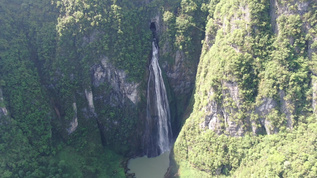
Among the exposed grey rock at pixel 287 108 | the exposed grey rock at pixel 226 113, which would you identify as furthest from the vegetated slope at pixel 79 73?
the exposed grey rock at pixel 287 108

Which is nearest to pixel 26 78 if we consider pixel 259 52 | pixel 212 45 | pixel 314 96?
pixel 212 45

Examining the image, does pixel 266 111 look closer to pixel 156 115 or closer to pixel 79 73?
pixel 156 115

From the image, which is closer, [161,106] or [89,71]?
[89,71]

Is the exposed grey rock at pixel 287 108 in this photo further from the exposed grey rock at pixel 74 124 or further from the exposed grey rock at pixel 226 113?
the exposed grey rock at pixel 74 124

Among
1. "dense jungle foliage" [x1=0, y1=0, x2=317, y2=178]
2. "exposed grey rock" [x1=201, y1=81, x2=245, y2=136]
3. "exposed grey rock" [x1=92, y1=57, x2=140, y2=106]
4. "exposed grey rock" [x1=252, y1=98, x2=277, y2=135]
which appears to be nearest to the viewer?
"dense jungle foliage" [x1=0, y1=0, x2=317, y2=178]

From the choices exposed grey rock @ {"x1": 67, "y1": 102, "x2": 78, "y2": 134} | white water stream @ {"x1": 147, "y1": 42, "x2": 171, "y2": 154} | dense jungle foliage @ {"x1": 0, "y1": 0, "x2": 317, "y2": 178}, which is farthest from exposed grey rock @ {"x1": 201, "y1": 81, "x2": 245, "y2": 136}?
exposed grey rock @ {"x1": 67, "y1": 102, "x2": 78, "y2": 134}

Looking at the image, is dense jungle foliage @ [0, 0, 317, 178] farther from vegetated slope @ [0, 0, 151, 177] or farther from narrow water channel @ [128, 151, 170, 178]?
narrow water channel @ [128, 151, 170, 178]

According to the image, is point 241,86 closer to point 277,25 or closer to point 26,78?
point 277,25

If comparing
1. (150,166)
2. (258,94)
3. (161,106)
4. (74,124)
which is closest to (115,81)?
(161,106)
